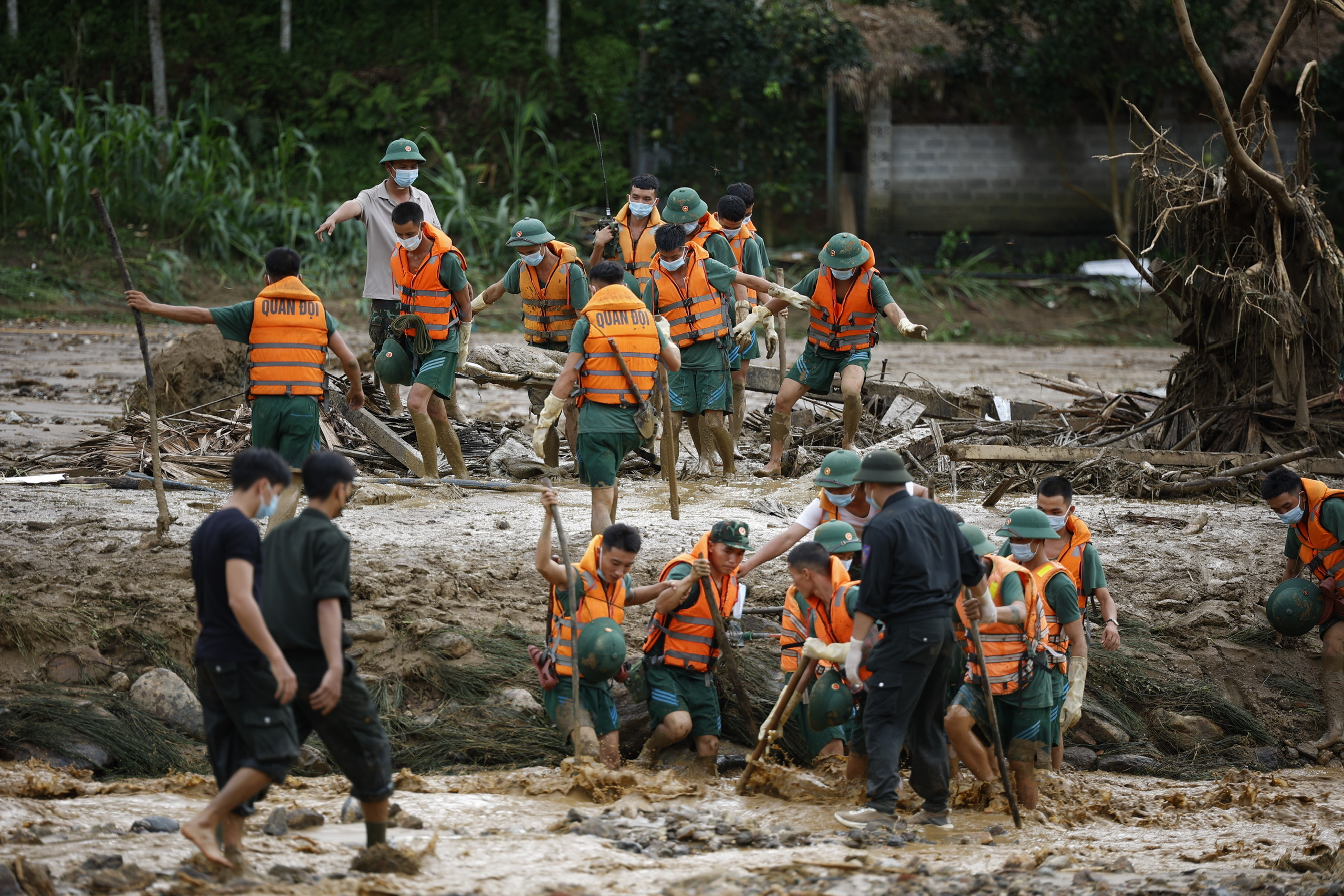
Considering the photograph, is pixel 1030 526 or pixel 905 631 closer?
pixel 905 631

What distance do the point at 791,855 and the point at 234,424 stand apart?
661 cm

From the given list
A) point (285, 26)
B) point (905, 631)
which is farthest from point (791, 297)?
point (285, 26)

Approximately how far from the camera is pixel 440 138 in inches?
843

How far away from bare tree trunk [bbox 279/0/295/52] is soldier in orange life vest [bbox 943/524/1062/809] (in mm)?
18545

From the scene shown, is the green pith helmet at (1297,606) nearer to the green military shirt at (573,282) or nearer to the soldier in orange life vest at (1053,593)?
the soldier in orange life vest at (1053,593)

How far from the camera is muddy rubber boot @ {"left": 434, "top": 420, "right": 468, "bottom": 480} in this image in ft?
31.6

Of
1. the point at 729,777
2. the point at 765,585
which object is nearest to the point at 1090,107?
the point at 765,585

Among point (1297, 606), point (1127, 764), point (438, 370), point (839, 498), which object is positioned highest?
point (438, 370)

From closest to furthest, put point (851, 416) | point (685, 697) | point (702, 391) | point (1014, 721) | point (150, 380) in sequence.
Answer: point (1014, 721) < point (685, 697) < point (150, 380) < point (702, 391) < point (851, 416)

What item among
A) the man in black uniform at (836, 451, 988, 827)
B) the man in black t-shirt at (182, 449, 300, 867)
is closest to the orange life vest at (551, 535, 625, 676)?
the man in black uniform at (836, 451, 988, 827)

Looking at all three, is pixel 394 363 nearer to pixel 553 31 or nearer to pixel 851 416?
pixel 851 416

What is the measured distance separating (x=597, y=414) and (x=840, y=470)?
1.81 m

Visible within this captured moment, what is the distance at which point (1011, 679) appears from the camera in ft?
20.1

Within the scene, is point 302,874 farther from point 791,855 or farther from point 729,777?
point 729,777
